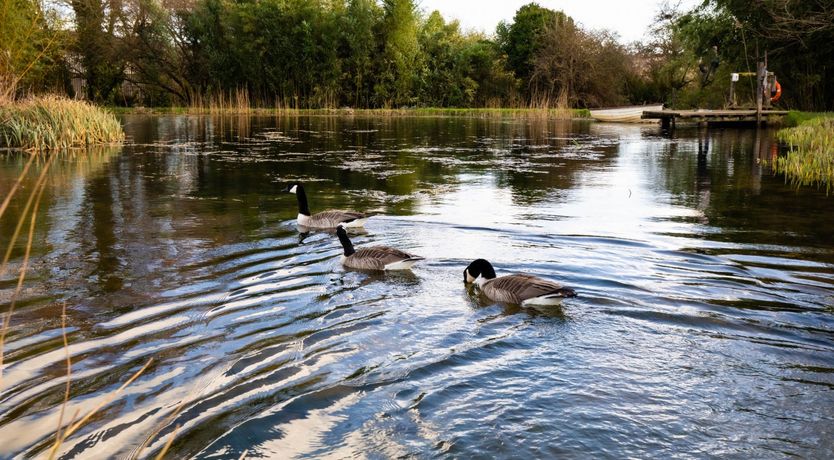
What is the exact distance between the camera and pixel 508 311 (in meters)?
6.86

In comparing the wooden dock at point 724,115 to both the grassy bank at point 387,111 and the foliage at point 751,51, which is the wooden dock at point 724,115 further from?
the grassy bank at point 387,111

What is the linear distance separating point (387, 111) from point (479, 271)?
39.6 metres

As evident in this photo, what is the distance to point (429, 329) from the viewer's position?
6172 mm

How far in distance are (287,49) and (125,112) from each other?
35.6 ft

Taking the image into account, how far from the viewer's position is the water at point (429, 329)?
170 inches

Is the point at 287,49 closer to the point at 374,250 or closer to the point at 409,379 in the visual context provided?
the point at 374,250

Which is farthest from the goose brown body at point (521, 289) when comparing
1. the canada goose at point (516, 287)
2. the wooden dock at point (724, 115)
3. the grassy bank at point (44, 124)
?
the wooden dock at point (724, 115)

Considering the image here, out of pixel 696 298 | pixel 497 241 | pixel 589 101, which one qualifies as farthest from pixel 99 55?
pixel 696 298

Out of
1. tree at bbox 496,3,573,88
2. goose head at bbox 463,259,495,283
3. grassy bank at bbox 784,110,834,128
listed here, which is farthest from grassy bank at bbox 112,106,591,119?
goose head at bbox 463,259,495,283

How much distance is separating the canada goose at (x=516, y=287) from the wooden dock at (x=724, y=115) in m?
26.4

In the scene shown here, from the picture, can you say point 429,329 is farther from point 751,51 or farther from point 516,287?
point 751,51

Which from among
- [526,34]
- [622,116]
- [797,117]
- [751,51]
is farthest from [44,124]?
[526,34]

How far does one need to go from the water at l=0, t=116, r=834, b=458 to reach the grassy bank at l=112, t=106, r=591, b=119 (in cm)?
3035

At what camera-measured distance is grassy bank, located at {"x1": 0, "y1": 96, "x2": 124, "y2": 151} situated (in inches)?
805
